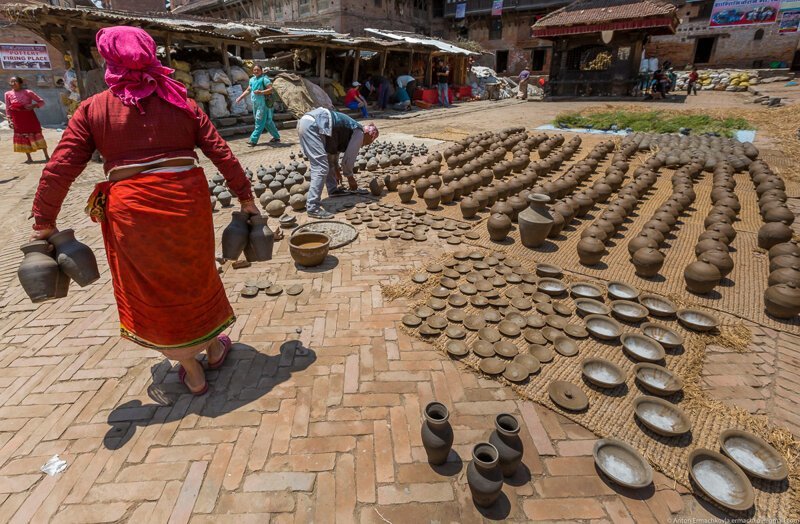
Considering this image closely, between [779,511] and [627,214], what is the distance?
3987 mm

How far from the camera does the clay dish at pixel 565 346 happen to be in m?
2.84

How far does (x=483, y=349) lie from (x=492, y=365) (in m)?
0.17

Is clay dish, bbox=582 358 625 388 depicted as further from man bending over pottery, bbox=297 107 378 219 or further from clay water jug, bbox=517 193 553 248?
man bending over pottery, bbox=297 107 378 219

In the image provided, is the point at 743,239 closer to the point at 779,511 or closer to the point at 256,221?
the point at 779,511

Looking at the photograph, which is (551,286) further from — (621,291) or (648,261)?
(648,261)

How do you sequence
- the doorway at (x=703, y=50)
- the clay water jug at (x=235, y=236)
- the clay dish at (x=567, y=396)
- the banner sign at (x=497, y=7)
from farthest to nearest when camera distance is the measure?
the banner sign at (x=497, y=7) < the doorway at (x=703, y=50) < the clay water jug at (x=235, y=236) < the clay dish at (x=567, y=396)

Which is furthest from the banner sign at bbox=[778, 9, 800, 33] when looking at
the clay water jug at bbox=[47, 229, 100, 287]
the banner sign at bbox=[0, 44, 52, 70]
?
the banner sign at bbox=[0, 44, 52, 70]

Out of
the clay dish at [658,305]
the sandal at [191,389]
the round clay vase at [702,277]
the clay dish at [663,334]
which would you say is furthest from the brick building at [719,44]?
the sandal at [191,389]

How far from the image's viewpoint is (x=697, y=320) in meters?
3.11

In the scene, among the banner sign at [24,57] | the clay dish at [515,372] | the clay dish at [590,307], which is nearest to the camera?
the clay dish at [515,372]

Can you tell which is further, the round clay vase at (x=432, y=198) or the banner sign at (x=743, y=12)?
the banner sign at (x=743, y=12)

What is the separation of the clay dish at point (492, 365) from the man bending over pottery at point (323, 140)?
3430 millimetres

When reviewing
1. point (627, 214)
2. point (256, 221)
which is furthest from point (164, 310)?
point (627, 214)

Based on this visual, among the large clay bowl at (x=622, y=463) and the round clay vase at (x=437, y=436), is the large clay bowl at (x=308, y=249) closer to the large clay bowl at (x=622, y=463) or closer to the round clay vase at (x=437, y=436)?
Answer: the round clay vase at (x=437, y=436)
